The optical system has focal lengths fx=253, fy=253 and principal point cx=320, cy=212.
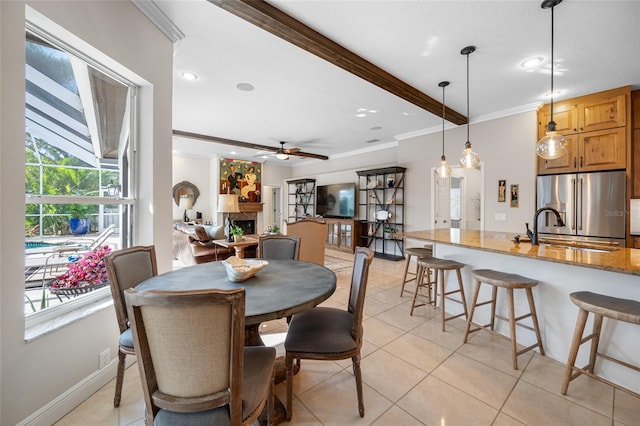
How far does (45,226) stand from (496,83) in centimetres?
460

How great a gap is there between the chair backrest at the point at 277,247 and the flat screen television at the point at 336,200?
4.49 meters

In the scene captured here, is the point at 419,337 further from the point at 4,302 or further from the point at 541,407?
the point at 4,302

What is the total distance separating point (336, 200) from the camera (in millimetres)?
7297

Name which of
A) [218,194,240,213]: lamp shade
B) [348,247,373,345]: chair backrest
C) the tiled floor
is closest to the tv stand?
[218,194,240,213]: lamp shade

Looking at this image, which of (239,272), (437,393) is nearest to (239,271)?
(239,272)

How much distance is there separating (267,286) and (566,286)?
2.42 meters

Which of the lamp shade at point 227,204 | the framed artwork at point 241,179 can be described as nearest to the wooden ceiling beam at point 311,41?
the lamp shade at point 227,204

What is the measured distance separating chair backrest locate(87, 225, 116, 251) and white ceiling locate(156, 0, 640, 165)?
5.96 feet

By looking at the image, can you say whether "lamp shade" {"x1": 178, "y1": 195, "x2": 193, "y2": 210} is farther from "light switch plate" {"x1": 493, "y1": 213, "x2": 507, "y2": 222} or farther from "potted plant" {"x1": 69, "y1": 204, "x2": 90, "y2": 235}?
"light switch plate" {"x1": 493, "y1": 213, "x2": 507, "y2": 222}

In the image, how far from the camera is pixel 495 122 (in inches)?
165

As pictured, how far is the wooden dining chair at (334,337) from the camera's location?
146 centimetres

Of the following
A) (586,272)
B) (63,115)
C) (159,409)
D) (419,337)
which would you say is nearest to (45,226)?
(63,115)

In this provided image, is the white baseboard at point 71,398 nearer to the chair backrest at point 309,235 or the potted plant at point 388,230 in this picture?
the chair backrest at point 309,235

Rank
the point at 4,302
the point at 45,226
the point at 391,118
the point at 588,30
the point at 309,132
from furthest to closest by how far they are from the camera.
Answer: the point at 309,132, the point at 391,118, the point at 588,30, the point at 45,226, the point at 4,302
